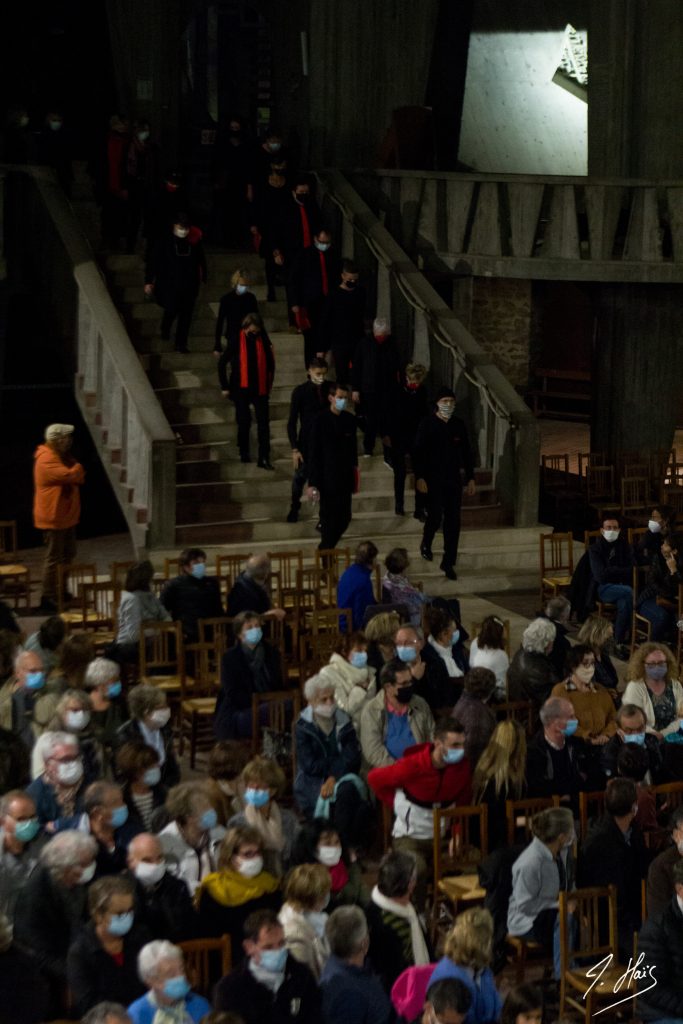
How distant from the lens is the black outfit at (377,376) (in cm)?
1570

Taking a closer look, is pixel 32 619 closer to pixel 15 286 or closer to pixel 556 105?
pixel 15 286

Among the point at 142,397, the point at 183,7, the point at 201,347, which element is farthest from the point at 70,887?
the point at 183,7

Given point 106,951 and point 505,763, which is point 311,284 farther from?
point 106,951

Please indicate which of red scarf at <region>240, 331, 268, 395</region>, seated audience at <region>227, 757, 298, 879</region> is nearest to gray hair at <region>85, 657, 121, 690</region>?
seated audience at <region>227, 757, 298, 879</region>

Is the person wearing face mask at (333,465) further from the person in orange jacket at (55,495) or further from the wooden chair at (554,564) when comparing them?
the person in orange jacket at (55,495)

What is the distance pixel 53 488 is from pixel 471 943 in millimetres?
7746

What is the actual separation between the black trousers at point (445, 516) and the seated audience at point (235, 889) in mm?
7631

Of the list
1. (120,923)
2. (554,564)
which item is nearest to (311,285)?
(554,564)

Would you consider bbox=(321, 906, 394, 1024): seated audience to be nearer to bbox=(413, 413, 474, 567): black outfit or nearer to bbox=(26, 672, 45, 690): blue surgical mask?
bbox=(26, 672, 45, 690): blue surgical mask

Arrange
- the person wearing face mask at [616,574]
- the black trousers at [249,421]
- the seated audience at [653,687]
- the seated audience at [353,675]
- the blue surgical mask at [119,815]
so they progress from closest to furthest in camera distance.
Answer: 1. the blue surgical mask at [119,815]
2. the seated audience at [353,675]
3. the seated audience at [653,687]
4. the person wearing face mask at [616,574]
5. the black trousers at [249,421]

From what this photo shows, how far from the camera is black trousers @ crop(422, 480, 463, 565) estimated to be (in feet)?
48.1

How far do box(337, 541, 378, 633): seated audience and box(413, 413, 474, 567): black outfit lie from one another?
2620mm

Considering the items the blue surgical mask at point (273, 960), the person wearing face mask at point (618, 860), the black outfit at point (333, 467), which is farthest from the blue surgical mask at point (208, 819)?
the black outfit at point (333, 467)

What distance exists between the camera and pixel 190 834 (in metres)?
7.68
